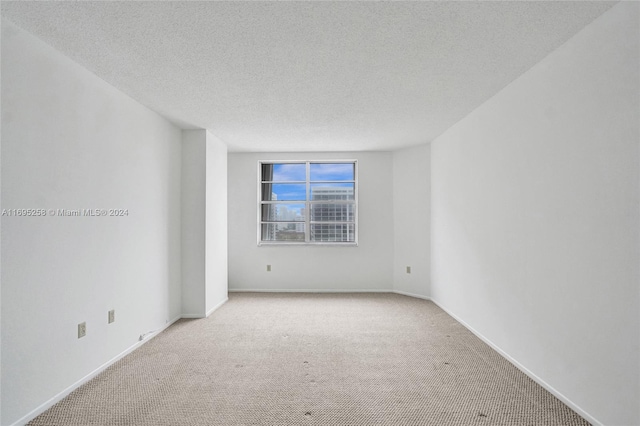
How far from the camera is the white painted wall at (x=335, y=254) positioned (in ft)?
18.9

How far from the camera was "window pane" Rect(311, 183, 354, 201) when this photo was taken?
19.5 feet

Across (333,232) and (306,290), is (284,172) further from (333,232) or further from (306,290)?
(306,290)

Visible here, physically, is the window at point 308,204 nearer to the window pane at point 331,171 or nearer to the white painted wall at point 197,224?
the window pane at point 331,171

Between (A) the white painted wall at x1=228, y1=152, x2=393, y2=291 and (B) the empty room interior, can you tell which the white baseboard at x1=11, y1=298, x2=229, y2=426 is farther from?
(A) the white painted wall at x1=228, y1=152, x2=393, y2=291

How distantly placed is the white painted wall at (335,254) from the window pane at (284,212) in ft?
0.87

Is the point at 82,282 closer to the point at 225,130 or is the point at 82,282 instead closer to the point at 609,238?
the point at 225,130

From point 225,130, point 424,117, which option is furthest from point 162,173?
point 424,117

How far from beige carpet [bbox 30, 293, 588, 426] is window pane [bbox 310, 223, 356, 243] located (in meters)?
2.12

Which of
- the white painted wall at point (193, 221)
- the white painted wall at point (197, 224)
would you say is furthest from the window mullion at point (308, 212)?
the white painted wall at point (193, 221)

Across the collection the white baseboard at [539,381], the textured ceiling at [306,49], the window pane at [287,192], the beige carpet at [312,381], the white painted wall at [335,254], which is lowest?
the beige carpet at [312,381]

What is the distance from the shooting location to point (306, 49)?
7.36ft

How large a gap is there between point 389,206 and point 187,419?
4446 millimetres

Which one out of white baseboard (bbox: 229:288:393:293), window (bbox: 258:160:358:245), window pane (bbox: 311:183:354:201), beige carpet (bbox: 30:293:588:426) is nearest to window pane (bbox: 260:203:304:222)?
window (bbox: 258:160:358:245)

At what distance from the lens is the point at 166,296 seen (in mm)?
3922
